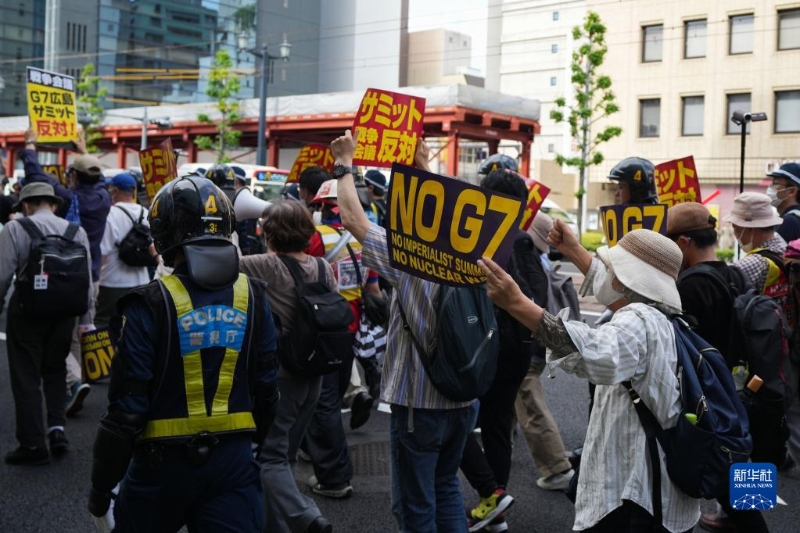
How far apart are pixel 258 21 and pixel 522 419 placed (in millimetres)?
67251

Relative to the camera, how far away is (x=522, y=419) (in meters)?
5.53

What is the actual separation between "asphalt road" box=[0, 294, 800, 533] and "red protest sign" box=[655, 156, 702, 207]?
189 centimetres

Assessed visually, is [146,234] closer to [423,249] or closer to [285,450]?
[285,450]

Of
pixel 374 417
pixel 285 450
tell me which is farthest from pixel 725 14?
pixel 285 450

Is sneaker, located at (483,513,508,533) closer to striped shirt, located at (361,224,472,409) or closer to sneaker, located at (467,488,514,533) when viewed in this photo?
sneaker, located at (467,488,514,533)

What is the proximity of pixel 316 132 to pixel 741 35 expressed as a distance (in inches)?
716

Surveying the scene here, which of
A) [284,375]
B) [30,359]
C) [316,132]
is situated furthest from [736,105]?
[284,375]

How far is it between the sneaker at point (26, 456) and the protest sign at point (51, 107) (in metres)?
3.90

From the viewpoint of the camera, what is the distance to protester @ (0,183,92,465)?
18.0 feet

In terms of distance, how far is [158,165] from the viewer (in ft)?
23.3

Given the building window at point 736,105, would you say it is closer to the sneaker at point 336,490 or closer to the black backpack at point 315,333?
the sneaker at point 336,490

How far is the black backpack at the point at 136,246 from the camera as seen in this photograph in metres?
7.21

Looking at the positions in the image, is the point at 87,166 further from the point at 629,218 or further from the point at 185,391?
the point at 185,391

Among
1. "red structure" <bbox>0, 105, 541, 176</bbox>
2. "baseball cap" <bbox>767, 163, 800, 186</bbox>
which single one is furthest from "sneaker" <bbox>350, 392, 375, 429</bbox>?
"red structure" <bbox>0, 105, 541, 176</bbox>
